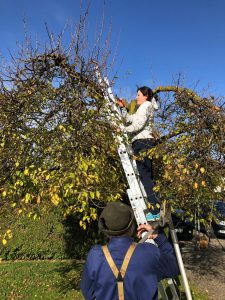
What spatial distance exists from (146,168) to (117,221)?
224 cm

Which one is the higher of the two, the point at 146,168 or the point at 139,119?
the point at 139,119

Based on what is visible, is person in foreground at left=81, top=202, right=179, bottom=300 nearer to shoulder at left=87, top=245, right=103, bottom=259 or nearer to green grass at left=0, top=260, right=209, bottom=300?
shoulder at left=87, top=245, right=103, bottom=259

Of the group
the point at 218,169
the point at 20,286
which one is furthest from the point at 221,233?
the point at 218,169

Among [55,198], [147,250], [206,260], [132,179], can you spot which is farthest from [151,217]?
[206,260]

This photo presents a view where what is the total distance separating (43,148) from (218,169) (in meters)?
2.27

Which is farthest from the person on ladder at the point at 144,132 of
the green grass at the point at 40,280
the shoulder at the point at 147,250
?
the green grass at the point at 40,280

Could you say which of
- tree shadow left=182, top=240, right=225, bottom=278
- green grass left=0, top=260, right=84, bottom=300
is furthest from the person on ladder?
tree shadow left=182, top=240, right=225, bottom=278

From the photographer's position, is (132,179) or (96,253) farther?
(132,179)

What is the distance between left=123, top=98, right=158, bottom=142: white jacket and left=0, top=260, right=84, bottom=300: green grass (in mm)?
4587

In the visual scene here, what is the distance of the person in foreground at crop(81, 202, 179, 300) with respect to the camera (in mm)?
2238

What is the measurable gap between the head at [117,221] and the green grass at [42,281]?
5.51m

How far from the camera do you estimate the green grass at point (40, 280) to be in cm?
780

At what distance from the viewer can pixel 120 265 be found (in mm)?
2252

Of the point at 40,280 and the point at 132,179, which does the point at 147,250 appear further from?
the point at 40,280
